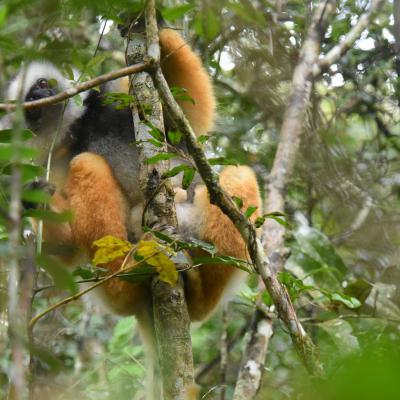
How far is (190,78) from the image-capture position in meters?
4.19

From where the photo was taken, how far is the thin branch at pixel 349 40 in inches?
185

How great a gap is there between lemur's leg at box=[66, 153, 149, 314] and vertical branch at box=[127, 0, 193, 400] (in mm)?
920

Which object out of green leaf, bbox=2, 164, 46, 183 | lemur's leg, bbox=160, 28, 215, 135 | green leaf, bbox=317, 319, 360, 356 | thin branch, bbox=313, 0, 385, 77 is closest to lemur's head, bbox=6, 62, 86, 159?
lemur's leg, bbox=160, 28, 215, 135

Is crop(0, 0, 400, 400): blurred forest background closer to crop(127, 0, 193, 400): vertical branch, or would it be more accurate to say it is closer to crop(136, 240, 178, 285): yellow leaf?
crop(127, 0, 193, 400): vertical branch

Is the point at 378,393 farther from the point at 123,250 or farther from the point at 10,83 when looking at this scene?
the point at 10,83

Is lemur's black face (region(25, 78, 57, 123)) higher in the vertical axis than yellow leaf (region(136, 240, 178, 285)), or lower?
higher

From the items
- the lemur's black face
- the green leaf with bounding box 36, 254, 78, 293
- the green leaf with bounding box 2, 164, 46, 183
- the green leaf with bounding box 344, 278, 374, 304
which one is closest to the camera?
the green leaf with bounding box 36, 254, 78, 293

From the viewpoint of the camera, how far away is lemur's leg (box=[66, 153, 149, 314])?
3.70m

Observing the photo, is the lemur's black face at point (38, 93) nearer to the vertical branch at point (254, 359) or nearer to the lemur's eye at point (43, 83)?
the lemur's eye at point (43, 83)

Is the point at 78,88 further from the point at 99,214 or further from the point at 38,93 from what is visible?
the point at 38,93

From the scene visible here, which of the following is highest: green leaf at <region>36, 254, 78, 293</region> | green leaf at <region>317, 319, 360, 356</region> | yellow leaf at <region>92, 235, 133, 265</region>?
yellow leaf at <region>92, 235, 133, 265</region>

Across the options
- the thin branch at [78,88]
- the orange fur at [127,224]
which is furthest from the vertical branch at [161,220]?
the orange fur at [127,224]

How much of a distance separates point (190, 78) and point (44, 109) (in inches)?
42.8

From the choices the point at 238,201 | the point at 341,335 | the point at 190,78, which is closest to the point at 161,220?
the point at 238,201
